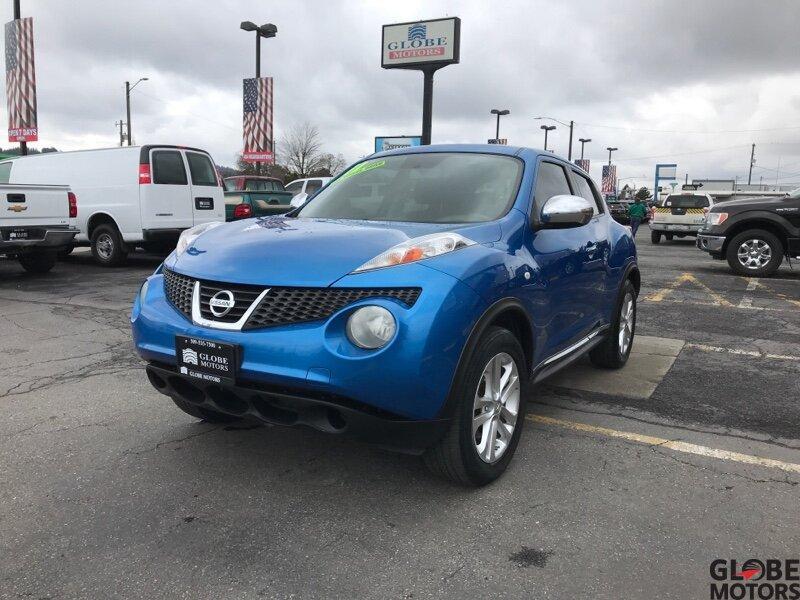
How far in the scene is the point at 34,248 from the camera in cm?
970

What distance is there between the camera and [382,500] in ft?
9.70

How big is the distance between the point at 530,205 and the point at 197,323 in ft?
6.09

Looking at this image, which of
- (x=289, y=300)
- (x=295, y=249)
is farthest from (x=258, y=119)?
(x=289, y=300)

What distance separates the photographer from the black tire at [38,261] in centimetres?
1045

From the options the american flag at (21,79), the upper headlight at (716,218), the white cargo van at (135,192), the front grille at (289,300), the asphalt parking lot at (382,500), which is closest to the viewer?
the asphalt parking lot at (382,500)

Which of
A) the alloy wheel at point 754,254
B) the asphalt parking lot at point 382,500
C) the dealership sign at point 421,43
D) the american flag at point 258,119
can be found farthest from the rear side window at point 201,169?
the dealership sign at point 421,43

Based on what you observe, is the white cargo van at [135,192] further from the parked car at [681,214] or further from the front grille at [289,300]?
the parked car at [681,214]

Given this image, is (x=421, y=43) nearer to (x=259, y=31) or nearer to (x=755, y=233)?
(x=259, y=31)

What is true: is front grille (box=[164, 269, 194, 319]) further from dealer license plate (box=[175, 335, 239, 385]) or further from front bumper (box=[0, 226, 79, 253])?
front bumper (box=[0, 226, 79, 253])

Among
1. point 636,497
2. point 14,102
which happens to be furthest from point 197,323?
point 14,102

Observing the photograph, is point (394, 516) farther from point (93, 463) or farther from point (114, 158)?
point (114, 158)

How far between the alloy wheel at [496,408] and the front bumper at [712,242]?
10.5m

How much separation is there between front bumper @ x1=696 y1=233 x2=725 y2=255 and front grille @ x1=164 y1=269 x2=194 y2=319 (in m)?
11.4

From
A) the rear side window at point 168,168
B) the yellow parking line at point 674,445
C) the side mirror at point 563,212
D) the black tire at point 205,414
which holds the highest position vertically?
the rear side window at point 168,168
